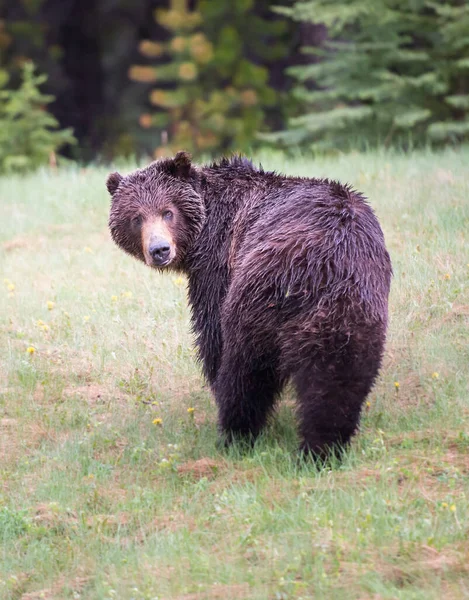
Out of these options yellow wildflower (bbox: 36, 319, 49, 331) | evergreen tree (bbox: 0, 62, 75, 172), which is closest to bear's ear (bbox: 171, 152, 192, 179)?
yellow wildflower (bbox: 36, 319, 49, 331)

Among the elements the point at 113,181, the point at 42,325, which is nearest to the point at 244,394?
the point at 113,181

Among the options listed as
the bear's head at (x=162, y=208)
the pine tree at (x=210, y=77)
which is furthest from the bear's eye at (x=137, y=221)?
the pine tree at (x=210, y=77)

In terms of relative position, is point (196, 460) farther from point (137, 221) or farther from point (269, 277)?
point (137, 221)

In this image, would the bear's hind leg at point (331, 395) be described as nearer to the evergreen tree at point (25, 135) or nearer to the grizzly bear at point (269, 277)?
the grizzly bear at point (269, 277)

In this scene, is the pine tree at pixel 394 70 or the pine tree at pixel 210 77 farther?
the pine tree at pixel 210 77

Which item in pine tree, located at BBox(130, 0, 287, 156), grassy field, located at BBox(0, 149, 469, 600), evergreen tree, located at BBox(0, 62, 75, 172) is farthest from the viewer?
pine tree, located at BBox(130, 0, 287, 156)

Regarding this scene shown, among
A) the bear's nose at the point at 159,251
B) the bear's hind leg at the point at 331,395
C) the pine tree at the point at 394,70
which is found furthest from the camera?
the pine tree at the point at 394,70

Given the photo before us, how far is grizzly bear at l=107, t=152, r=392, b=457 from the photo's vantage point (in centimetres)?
493

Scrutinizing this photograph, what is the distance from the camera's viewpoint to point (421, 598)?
394cm

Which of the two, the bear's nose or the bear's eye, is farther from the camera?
the bear's eye

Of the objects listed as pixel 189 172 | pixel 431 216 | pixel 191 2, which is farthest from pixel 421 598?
pixel 191 2

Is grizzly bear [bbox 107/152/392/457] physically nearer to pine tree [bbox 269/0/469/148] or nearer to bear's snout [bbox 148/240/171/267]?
bear's snout [bbox 148/240/171/267]

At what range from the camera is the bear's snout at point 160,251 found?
6.02 meters

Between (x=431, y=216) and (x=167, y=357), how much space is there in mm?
3061
